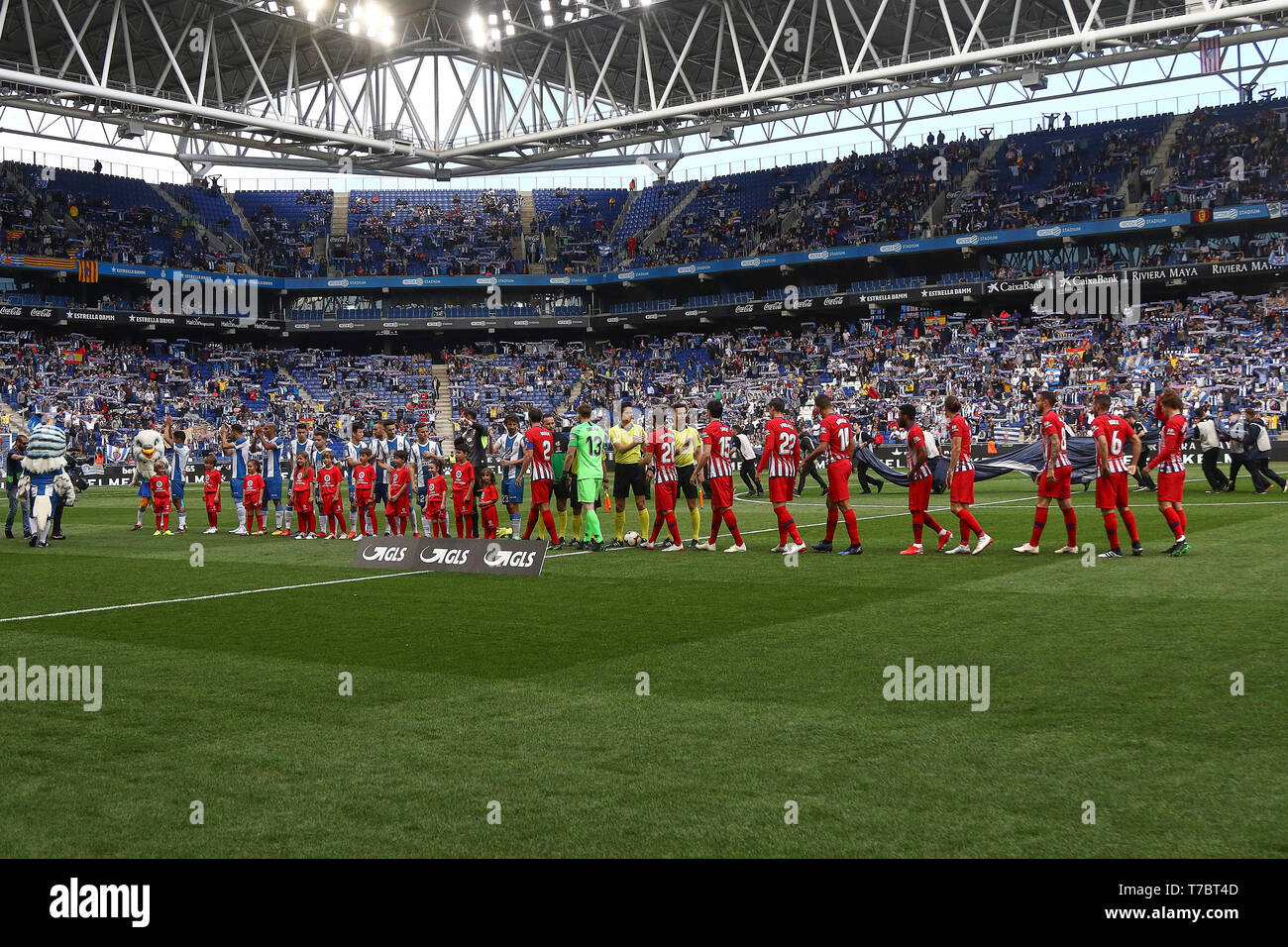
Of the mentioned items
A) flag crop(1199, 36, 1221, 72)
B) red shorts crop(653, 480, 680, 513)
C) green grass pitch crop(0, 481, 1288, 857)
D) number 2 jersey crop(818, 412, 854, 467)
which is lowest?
green grass pitch crop(0, 481, 1288, 857)

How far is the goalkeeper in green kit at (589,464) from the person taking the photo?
57.8ft

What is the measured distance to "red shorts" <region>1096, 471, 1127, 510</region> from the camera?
14.4 meters

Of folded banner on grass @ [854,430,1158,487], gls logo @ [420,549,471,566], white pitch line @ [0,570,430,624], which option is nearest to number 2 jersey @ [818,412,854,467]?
gls logo @ [420,549,471,566]

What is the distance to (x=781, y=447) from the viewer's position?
16.6m

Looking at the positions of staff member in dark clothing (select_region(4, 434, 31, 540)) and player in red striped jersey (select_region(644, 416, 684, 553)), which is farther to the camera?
staff member in dark clothing (select_region(4, 434, 31, 540))

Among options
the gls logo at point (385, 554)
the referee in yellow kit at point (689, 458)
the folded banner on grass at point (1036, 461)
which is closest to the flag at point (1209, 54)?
the folded banner on grass at point (1036, 461)

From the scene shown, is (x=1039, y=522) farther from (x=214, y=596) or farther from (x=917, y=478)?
(x=214, y=596)

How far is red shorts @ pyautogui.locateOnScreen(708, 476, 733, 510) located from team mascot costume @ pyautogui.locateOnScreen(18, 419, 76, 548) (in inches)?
420

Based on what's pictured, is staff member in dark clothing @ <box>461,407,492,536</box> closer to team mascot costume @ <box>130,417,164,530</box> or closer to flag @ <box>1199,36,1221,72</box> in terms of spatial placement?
team mascot costume @ <box>130,417,164,530</box>

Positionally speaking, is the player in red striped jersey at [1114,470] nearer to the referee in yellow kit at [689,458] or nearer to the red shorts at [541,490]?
the referee in yellow kit at [689,458]

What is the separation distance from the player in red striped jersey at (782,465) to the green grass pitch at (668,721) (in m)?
2.62

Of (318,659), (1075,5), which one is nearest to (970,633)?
(318,659)

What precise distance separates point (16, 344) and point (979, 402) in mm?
45515
